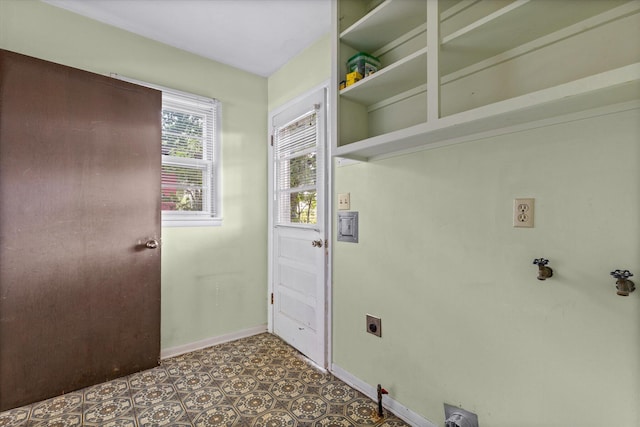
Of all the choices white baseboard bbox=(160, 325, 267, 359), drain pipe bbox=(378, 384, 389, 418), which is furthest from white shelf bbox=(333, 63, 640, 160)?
white baseboard bbox=(160, 325, 267, 359)

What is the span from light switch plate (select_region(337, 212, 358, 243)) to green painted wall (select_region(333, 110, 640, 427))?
0.33 ft

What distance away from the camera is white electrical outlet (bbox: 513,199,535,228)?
1.19 meters

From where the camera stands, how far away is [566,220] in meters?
1.10

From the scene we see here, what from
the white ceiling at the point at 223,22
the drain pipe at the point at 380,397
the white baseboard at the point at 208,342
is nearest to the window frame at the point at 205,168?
the white ceiling at the point at 223,22

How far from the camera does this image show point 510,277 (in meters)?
1.25

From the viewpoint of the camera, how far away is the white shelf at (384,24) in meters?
1.41

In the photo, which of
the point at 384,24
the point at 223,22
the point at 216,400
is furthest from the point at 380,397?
the point at 223,22

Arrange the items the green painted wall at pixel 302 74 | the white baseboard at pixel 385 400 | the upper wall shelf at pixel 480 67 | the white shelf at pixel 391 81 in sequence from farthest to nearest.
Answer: the green painted wall at pixel 302 74 → the white baseboard at pixel 385 400 → the white shelf at pixel 391 81 → the upper wall shelf at pixel 480 67

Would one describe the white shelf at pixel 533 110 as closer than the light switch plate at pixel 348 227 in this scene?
Yes

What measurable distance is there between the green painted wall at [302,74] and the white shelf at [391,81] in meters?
0.65

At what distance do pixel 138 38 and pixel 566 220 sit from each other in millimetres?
2923

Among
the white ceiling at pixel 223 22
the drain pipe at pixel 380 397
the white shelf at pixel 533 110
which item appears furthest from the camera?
the white ceiling at pixel 223 22

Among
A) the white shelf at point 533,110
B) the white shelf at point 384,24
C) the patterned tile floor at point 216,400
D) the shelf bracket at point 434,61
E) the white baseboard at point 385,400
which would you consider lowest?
the patterned tile floor at point 216,400

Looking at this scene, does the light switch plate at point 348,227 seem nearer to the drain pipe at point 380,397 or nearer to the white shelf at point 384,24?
the drain pipe at point 380,397
